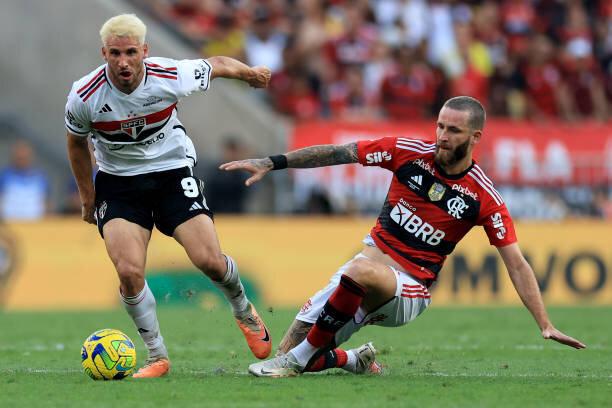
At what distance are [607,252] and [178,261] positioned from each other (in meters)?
6.11

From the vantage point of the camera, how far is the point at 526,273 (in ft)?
26.1

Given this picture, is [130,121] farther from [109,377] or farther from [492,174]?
[492,174]

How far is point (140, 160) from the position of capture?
27.4ft

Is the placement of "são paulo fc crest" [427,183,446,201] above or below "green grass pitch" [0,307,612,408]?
above

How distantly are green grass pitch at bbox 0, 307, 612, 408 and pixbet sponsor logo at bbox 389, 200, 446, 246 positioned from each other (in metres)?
0.96

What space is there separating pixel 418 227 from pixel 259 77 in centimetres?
160

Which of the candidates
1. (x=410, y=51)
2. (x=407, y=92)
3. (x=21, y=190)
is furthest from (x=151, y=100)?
(x=410, y=51)

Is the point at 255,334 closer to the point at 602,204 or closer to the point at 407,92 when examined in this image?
the point at 602,204

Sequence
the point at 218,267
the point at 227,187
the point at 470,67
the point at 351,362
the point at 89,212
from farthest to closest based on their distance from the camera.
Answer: the point at 470,67 → the point at 227,187 → the point at 89,212 → the point at 351,362 → the point at 218,267

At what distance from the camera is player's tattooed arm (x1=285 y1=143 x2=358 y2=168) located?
805cm

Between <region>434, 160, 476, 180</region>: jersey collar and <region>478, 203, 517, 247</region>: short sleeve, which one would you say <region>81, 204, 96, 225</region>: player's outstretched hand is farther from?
<region>478, 203, 517, 247</region>: short sleeve

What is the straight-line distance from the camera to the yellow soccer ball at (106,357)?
793cm

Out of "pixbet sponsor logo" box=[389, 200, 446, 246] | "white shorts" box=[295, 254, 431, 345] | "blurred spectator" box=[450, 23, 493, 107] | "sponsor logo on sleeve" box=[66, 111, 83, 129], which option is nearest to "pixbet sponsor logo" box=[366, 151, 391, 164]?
"pixbet sponsor logo" box=[389, 200, 446, 246]

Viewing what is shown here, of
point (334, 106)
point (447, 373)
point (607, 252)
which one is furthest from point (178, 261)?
point (447, 373)
